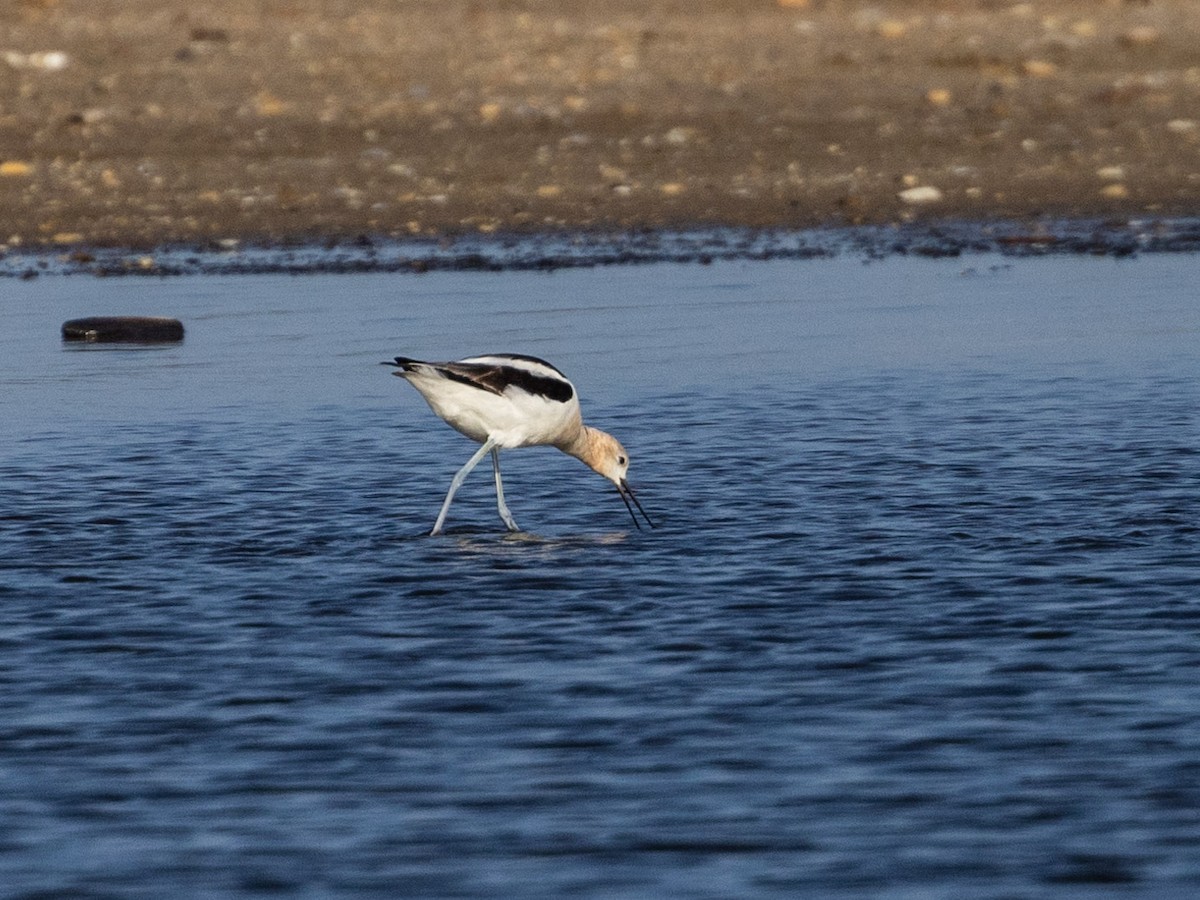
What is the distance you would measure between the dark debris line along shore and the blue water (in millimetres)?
2696

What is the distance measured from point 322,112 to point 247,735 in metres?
17.0

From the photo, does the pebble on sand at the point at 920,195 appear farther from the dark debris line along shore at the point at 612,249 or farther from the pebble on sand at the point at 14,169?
the pebble on sand at the point at 14,169

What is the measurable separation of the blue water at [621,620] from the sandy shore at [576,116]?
16.1 ft

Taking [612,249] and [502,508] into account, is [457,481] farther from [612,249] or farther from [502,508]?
[612,249]

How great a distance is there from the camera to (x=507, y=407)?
9438 mm

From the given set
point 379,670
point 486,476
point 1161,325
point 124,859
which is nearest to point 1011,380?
point 1161,325

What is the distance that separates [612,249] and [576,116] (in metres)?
5.02

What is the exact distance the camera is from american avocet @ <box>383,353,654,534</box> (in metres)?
9.27

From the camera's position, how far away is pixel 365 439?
37.6 ft

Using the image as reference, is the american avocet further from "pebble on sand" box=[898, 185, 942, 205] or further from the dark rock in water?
"pebble on sand" box=[898, 185, 942, 205]

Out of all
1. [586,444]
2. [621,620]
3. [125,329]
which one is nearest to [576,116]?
[125,329]

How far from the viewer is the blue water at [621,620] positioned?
5.25 meters

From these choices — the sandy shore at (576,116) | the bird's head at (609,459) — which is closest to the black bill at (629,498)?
the bird's head at (609,459)

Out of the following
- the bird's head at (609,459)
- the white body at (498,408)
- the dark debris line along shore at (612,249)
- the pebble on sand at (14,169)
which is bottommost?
the bird's head at (609,459)
